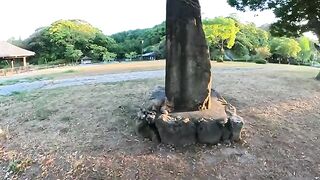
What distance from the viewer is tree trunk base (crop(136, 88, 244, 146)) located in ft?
16.1

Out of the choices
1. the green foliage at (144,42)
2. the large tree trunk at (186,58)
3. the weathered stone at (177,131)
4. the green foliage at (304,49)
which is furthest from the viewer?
the green foliage at (304,49)

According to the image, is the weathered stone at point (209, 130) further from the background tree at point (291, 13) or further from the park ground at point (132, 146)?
the background tree at point (291, 13)

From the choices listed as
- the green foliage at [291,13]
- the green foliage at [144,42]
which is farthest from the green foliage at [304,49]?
the green foliage at [291,13]

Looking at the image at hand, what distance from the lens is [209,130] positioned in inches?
195

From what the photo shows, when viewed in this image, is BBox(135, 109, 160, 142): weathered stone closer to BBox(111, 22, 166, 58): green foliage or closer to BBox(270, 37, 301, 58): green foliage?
BBox(111, 22, 166, 58): green foliage

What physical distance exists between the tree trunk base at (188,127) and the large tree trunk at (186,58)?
291 mm

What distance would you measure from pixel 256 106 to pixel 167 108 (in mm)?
2283

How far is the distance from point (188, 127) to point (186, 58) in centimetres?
118

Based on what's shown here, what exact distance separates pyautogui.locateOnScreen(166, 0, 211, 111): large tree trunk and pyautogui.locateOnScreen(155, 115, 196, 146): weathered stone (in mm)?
543

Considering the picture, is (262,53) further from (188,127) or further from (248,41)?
(188,127)

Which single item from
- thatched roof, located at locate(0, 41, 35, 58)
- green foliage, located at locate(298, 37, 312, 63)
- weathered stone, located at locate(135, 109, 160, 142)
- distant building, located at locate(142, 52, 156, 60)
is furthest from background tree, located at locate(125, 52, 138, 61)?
weathered stone, located at locate(135, 109, 160, 142)

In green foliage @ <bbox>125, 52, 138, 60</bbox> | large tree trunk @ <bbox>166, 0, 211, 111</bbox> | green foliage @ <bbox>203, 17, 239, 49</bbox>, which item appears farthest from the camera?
green foliage @ <bbox>125, 52, 138, 60</bbox>

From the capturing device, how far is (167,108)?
5.39 m

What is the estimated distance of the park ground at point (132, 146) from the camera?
14.5 feet
